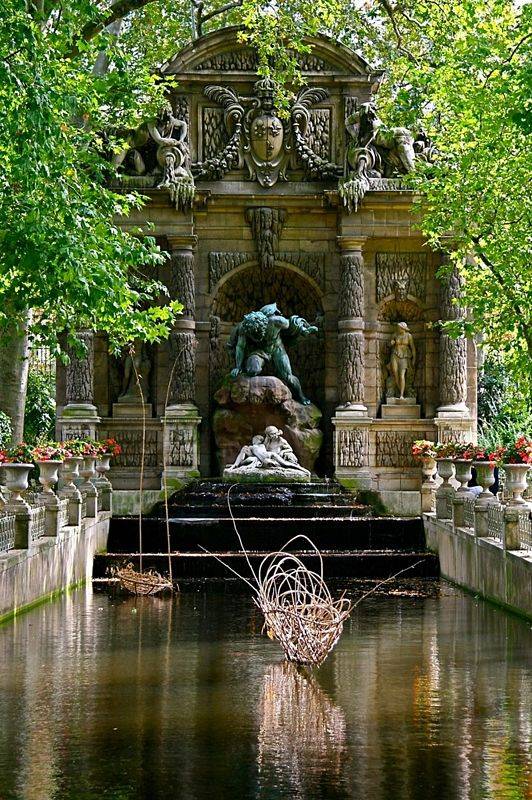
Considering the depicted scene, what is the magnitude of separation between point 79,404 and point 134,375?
4.26 feet

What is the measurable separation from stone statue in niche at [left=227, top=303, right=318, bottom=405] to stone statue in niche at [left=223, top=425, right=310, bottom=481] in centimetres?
117

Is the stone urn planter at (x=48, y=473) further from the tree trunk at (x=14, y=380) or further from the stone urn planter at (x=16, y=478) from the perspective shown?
the tree trunk at (x=14, y=380)

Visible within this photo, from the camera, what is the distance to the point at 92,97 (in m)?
20.2

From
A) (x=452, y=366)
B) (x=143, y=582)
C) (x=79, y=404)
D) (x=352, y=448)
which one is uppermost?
(x=452, y=366)

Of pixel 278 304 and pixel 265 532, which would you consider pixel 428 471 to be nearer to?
pixel 265 532

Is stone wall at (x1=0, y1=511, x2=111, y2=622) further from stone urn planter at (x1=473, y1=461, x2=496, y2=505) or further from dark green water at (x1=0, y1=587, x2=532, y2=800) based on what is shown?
stone urn planter at (x1=473, y1=461, x2=496, y2=505)

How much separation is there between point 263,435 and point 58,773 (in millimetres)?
18524

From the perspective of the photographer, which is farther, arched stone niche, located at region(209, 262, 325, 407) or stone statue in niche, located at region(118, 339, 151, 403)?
arched stone niche, located at region(209, 262, 325, 407)

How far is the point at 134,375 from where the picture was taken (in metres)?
28.1

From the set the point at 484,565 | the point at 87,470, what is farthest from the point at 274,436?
the point at 484,565

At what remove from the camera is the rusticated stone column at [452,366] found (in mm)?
27625

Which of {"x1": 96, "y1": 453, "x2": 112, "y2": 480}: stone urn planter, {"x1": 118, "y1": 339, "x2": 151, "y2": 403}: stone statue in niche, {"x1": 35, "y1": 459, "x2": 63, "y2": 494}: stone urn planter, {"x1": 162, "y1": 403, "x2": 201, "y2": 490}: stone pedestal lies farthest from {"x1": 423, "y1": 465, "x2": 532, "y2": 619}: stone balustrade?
{"x1": 118, "y1": 339, "x2": 151, "y2": 403}: stone statue in niche

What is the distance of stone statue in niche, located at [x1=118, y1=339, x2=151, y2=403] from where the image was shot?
2814 cm

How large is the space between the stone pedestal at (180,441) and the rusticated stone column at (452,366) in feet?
14.7
